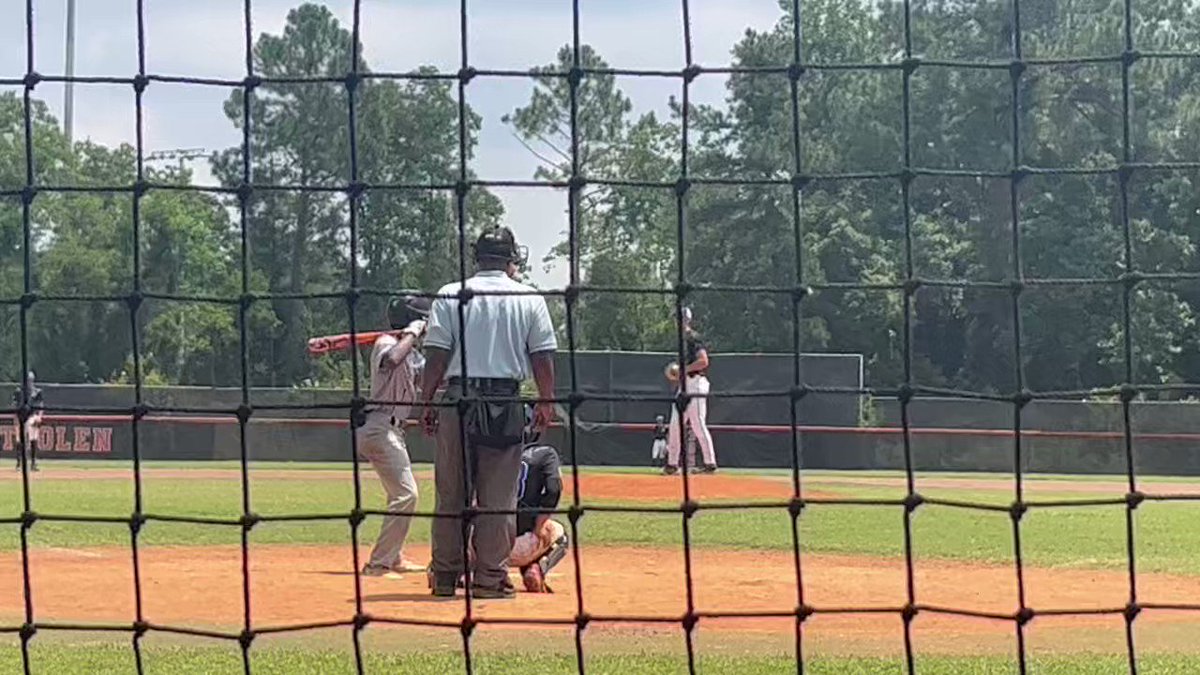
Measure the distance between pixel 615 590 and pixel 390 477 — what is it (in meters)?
1.22

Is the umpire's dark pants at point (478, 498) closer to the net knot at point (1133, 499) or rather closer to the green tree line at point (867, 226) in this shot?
the net knot at point (1133, 499)

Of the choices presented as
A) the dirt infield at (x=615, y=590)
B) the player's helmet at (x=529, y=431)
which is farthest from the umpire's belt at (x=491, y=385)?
the dirt infield at (x=615, y=590)

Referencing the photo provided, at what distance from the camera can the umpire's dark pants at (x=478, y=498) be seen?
7113mm

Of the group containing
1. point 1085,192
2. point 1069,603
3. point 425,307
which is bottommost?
point 1069,603

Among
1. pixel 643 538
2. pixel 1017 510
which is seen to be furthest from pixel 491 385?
pixel 643 538


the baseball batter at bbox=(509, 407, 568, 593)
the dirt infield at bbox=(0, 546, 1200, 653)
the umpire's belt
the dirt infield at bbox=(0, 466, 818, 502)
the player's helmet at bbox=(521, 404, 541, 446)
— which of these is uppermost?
the umpire's belt

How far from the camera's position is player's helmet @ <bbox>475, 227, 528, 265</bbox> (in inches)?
282

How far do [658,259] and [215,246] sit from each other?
24022mm

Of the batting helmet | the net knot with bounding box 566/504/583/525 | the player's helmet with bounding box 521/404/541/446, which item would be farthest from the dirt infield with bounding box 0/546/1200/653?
the net knot with bounding box 566/504/583/525

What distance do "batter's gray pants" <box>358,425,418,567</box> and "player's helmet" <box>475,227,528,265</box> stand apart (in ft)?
5.73

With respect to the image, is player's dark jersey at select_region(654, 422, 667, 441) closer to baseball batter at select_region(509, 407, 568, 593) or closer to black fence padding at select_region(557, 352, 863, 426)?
black fence padding at select_region(557, 352, 863, 426)

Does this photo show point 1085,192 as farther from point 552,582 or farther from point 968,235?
point 552,582

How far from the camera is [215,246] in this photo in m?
45.2

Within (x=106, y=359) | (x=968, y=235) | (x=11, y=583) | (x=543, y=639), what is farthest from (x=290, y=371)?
(x=543, y=639)
